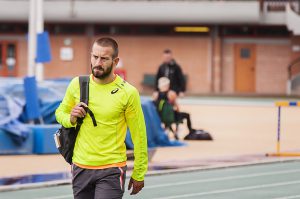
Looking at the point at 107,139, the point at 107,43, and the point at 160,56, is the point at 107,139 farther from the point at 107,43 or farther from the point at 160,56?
the point at 160,56

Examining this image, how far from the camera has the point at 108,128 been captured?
6.63 metres

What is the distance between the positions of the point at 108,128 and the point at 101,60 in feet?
1.63

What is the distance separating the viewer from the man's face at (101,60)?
254 inches

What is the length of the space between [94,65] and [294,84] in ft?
151

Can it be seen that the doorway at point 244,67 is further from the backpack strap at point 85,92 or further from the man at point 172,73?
the backpack strap at point 85,92

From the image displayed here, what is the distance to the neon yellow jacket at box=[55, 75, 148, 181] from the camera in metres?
6.60

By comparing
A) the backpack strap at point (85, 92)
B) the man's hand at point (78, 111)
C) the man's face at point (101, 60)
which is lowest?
the man's hand at point (78, 111)

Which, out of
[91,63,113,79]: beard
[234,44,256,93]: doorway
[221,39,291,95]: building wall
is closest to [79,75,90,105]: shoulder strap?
[91,63,113,79]: beard

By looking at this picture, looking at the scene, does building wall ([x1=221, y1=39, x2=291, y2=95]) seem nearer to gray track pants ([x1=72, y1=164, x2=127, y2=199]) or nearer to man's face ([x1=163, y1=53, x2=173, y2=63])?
man's face ([x1=163, y1=53, x2=173, y2=63])

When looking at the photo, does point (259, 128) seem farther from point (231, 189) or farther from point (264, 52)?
point (264, 52)

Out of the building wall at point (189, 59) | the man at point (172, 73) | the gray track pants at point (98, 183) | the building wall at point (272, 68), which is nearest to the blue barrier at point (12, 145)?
the man at point (172, 73)

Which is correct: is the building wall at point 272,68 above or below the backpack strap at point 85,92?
below

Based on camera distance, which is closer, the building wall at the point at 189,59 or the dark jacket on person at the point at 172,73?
the dark jacket on person at the point at 172,73

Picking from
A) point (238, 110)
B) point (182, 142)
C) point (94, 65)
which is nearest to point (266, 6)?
point (238, 110)
